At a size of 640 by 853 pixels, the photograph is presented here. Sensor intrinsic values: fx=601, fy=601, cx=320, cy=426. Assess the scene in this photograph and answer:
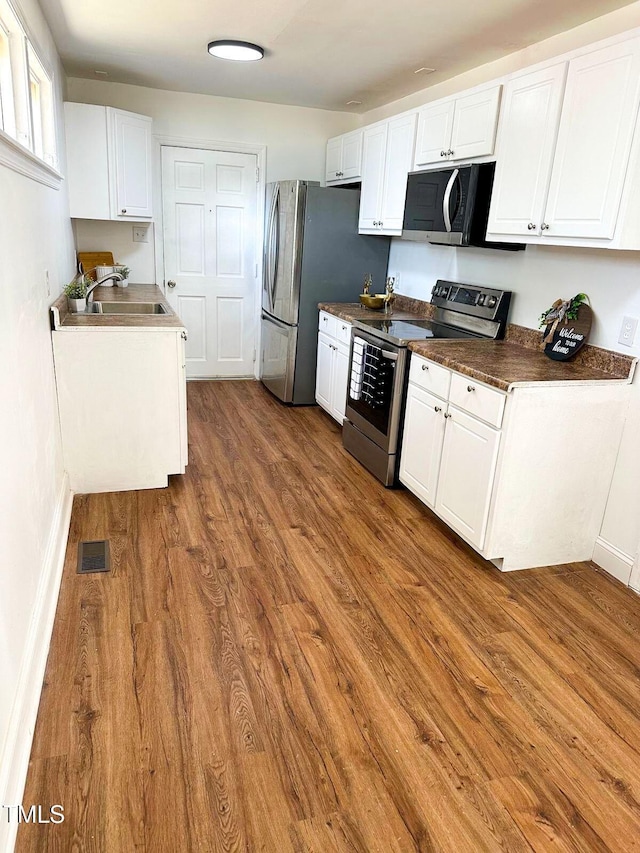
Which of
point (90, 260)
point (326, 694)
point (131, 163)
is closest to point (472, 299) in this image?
point (326, 694)

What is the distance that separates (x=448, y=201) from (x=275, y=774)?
2.96m

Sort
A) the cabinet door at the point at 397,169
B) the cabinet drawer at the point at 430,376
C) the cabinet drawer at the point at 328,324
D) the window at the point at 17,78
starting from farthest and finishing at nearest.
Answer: the cabinet drawer at the point at 328,324 → the cabinet door at the point at 397,169 → the cabinet drawer at the point at 430,376 → the window at the point at 17,78

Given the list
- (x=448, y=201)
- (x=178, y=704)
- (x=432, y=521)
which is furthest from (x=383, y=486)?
(x=178, y=704)

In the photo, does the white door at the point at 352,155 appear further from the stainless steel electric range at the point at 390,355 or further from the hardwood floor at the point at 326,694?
the hardwood floor at the point at 326,694

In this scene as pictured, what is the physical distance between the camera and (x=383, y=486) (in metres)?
3.70

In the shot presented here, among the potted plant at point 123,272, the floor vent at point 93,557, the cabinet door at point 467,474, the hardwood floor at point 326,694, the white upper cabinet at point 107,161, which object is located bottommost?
the hardwood floor at point 326,694

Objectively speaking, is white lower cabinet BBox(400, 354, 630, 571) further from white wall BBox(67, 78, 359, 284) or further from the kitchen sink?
white wall BBox(67, 78, 359, 284)

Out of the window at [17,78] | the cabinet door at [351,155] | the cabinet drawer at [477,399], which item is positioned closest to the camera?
the window at [17,78]

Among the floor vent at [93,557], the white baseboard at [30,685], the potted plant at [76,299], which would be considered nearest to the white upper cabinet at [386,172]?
the potted plant at [76,299]

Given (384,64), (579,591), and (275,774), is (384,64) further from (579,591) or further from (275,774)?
(275,774)

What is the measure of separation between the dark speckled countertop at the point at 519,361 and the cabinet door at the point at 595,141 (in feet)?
1.96

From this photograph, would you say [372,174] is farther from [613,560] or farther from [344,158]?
[613,560]

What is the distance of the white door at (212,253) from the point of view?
5363 millimetres

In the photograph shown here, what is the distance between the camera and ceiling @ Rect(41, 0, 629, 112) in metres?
2.85
